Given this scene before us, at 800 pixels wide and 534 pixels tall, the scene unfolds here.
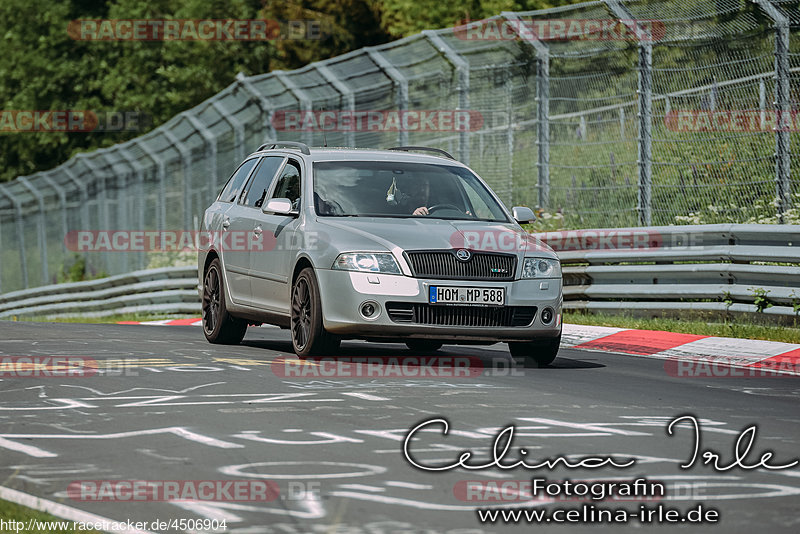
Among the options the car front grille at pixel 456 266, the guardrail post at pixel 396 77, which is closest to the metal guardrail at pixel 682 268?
the car front grille at pixel 456 266

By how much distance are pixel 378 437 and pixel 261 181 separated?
21.5 feet

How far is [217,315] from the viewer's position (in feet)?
46.1

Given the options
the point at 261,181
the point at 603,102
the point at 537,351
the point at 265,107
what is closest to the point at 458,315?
the point at 537,351

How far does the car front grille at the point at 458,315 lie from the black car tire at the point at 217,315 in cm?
299

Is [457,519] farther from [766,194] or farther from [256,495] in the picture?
[766,194]

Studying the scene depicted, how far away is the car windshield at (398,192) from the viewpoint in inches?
489

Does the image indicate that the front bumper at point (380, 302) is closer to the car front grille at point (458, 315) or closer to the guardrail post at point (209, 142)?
the car front grille at point (458, 315)

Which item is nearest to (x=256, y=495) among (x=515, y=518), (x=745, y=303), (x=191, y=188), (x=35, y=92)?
(x=515, y=518)

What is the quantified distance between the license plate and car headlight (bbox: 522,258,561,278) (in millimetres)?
309

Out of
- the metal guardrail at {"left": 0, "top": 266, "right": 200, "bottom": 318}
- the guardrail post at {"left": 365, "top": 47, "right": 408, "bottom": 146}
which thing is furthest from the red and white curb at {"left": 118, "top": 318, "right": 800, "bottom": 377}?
the metal guardrail at {"left": 0, "top": 266, "right": 200, "bottom": 318}

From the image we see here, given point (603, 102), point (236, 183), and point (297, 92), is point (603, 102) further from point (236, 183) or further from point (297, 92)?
point (297, 92)

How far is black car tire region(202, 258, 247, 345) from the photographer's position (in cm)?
1392

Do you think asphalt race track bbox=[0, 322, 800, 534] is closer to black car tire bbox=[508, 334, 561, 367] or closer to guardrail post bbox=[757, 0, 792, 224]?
black car tire bbox=[508, 334, 561, 367]

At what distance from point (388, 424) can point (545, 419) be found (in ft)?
3.10
